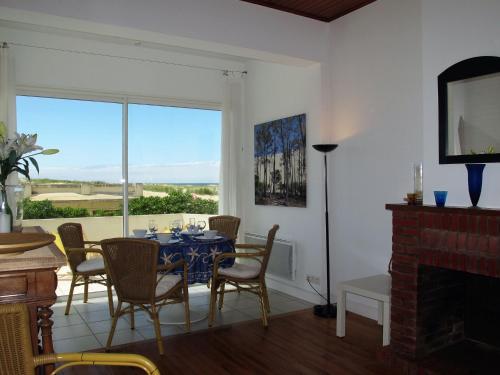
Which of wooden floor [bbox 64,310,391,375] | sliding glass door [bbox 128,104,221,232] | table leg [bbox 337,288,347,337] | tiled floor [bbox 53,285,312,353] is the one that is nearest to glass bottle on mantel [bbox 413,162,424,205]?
table leg [bbox 337,288,347,337]

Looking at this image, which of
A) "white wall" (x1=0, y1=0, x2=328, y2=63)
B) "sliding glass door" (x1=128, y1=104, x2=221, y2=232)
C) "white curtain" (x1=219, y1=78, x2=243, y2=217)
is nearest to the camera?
"white wall" (x1=0, y1=0, x2=328, y2=63)

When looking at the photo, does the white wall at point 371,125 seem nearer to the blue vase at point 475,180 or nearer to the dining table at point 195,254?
the blue vase at point 475,180

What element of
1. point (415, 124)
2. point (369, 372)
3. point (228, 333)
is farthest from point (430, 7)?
point (228, 333)

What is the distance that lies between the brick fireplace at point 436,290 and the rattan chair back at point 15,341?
2.54 metres

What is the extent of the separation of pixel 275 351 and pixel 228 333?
0.57 meters

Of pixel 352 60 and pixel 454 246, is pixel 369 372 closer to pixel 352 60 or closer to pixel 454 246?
pixel 454 246

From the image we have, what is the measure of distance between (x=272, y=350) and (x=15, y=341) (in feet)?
8.16

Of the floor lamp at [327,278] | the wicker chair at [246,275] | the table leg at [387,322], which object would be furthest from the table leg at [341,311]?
the wicker chair at [246,275]

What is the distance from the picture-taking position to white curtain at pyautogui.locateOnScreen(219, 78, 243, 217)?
19.9 ft

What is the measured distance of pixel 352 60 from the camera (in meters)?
4.50

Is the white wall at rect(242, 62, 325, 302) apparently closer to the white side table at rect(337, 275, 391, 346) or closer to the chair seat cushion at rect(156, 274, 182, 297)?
the white side table at rect(337, 275, 391, 346)

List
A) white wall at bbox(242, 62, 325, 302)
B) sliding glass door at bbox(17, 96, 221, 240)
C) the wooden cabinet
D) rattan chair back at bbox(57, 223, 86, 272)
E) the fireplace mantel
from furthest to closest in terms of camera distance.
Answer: sliding glass door at bbox(17, 96, 221, 240) → white wall at bbox(242, 62, 325, 302) → rattan chair back at bbox(57, 223, 86, 272) → the fireplace mantel → the wooden cabinet

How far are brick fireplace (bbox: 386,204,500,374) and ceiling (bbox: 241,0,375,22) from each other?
7.24ft

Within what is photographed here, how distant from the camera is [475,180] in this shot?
9.20 feet
